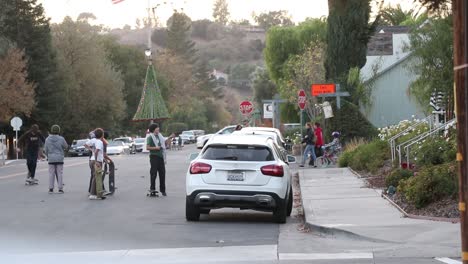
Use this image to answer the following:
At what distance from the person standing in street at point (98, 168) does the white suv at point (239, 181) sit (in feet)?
17.7

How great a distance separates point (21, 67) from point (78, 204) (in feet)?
145

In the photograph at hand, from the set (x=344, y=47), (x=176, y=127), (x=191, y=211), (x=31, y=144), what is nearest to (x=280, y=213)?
(x=191, y=211)

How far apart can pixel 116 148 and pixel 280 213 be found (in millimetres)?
50281

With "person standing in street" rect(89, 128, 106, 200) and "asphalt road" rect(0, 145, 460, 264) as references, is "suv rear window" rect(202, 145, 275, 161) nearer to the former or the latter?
"asphalt road" rect(0, 145, 460, 264)

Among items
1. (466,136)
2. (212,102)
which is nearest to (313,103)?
(466,136)

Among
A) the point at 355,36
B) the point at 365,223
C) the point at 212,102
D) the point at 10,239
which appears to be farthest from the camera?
the point at 212,102

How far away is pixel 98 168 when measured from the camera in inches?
862

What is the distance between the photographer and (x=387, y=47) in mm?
62281

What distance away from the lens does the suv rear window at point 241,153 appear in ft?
55.2

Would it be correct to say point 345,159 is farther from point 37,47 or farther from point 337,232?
point 37,47

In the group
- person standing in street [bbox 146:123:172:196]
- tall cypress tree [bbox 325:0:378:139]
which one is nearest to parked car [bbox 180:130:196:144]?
tall cypress tree [bbox 325:0:378:139]

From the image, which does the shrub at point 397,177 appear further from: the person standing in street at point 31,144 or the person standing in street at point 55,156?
the person standing in street at point 31,144

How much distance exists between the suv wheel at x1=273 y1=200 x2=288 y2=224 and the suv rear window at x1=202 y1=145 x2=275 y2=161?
88cm

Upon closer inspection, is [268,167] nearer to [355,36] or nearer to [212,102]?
[355,36]
